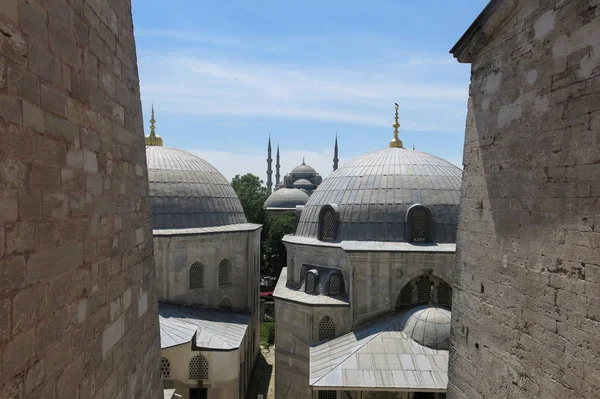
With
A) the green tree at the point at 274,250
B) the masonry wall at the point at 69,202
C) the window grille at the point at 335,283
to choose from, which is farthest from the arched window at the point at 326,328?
the green tree at the point at 274,250

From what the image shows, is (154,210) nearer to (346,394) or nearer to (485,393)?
(346,394)

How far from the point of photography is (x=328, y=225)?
48.4 ft

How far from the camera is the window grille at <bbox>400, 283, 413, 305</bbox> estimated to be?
13023mm

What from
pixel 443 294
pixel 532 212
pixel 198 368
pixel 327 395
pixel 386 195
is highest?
pixel 386 195

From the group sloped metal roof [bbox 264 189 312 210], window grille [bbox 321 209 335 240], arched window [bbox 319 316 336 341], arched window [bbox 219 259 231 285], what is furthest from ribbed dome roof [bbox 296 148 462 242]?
sloped metal roof [bbox 264 189 312 210]

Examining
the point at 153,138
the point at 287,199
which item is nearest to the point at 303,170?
the point at 287,199

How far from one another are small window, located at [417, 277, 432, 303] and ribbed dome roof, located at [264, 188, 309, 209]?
29500 mm

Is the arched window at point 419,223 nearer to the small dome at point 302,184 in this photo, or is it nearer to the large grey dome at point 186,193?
the large grey dome at point 186,193

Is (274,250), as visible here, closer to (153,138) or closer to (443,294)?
(153,138)

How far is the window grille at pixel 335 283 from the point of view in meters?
13.6

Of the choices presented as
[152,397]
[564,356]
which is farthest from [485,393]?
[152,397]

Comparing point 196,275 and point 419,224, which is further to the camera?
point 196,275

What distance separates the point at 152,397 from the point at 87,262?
2.51 meters

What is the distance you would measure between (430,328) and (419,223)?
11.9 feet
